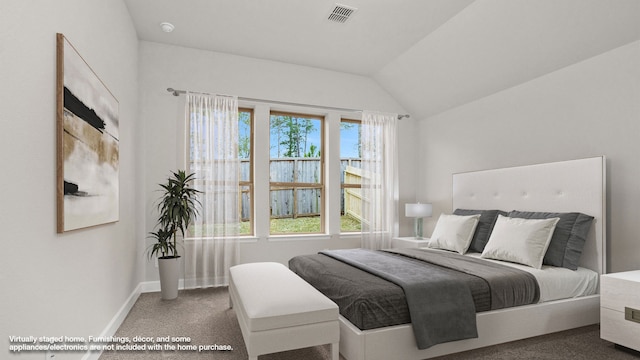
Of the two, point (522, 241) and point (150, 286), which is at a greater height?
point (522, 241)

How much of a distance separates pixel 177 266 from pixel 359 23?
3.19 m

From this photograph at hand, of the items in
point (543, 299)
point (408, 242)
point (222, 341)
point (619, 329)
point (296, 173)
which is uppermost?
point (296, 173)

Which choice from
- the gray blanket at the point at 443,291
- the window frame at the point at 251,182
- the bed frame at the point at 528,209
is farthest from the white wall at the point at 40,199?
the window frame at the point at 251,182

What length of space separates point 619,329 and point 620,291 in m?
0.27

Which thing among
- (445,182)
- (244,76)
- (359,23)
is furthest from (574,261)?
(244,76)

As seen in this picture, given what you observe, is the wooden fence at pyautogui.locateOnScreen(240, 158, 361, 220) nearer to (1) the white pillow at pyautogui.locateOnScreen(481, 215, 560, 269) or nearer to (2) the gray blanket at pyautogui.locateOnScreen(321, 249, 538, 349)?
(2) the gray blanket at pyautogui.locateOnScreen(321, 249, 538, 349)

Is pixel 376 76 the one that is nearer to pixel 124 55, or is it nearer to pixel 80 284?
pixel 124 55

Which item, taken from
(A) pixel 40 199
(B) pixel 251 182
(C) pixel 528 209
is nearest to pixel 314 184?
(B) pixel 251 182

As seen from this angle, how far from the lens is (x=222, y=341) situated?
2.56 metres

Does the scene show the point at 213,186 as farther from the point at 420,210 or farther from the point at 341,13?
the point at 420,210

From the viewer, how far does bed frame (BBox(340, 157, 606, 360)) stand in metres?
2.11

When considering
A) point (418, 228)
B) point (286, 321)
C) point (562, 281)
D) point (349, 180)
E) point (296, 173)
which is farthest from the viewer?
point (349, 180)

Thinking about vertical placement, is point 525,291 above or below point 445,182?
below

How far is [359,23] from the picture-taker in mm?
3578
